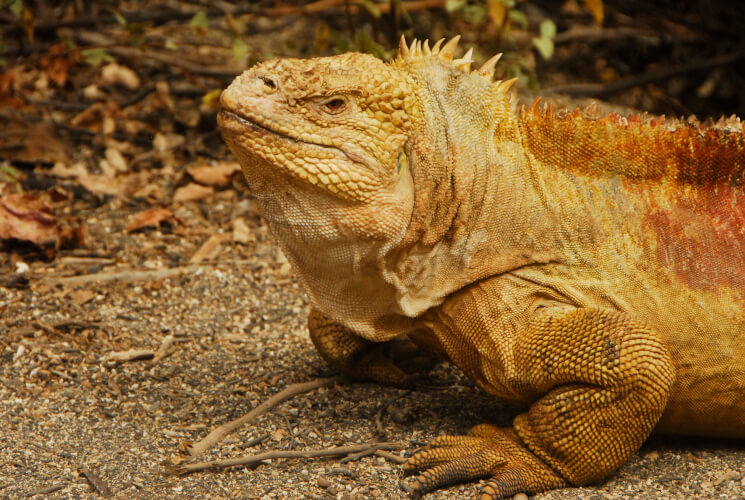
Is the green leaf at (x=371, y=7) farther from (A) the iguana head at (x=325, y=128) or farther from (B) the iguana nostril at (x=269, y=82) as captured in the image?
(B) the iguana nostril at (x=269, y=82)

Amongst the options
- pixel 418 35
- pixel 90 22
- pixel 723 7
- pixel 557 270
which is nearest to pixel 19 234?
pixel 90 22

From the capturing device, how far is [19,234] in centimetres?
681

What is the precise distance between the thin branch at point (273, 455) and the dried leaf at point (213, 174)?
13.4ft

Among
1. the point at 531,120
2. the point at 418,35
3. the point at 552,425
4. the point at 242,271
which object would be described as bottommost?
the point at 242,271

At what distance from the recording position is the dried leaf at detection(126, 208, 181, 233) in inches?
295

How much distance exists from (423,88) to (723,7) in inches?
280

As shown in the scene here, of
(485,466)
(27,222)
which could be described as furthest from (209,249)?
(485,466)

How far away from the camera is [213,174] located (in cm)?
834

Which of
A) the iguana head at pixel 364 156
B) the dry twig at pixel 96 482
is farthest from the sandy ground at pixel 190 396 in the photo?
the iguana head at pixel 364 156

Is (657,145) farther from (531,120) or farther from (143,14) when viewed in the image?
(143,14)

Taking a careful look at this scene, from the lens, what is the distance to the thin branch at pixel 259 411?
4777 millimetres

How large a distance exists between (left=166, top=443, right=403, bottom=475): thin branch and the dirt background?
0.16 feet

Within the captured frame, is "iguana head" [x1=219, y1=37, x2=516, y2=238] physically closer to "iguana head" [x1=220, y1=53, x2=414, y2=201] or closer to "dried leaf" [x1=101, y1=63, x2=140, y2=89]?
"iguana head" [x1=220, y1=53, x2=414, y2=201]

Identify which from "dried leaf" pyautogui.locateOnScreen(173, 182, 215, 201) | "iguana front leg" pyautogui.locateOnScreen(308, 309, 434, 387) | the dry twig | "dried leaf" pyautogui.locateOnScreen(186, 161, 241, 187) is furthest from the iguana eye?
"dried leaf" pyautogui.locateOnScreen(186, 161, 241, 187)
